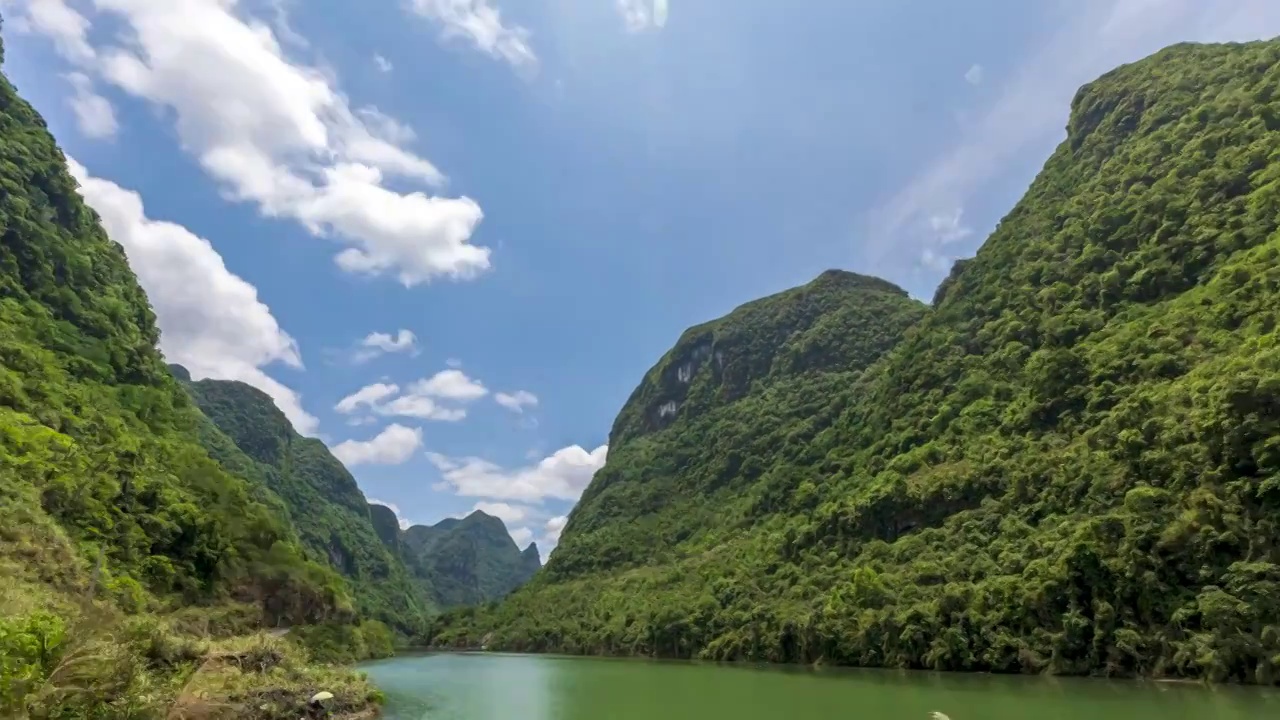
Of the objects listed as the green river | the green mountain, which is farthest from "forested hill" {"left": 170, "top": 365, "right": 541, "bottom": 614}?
the green river

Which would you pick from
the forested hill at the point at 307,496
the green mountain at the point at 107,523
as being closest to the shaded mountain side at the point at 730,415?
the forested hill at the point at 307,496

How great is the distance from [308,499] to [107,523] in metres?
123

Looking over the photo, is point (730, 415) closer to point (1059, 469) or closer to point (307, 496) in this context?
point (1059, 469)

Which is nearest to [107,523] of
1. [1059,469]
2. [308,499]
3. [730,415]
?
[1059,469]

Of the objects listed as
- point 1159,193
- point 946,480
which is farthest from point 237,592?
point 1159,193

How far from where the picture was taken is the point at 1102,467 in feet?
128

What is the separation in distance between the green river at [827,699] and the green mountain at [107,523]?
6543mm

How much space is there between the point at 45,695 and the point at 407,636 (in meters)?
127

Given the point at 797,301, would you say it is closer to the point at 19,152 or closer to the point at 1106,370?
the point at 1106,370

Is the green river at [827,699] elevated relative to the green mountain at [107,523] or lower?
lower

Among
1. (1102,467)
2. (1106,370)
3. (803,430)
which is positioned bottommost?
(1102,467)

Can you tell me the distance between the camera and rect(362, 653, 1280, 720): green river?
67.6 feet

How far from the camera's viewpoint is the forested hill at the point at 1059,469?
98.9 ft

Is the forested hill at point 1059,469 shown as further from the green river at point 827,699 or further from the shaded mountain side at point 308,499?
the shaded mountain side at point 308,499
